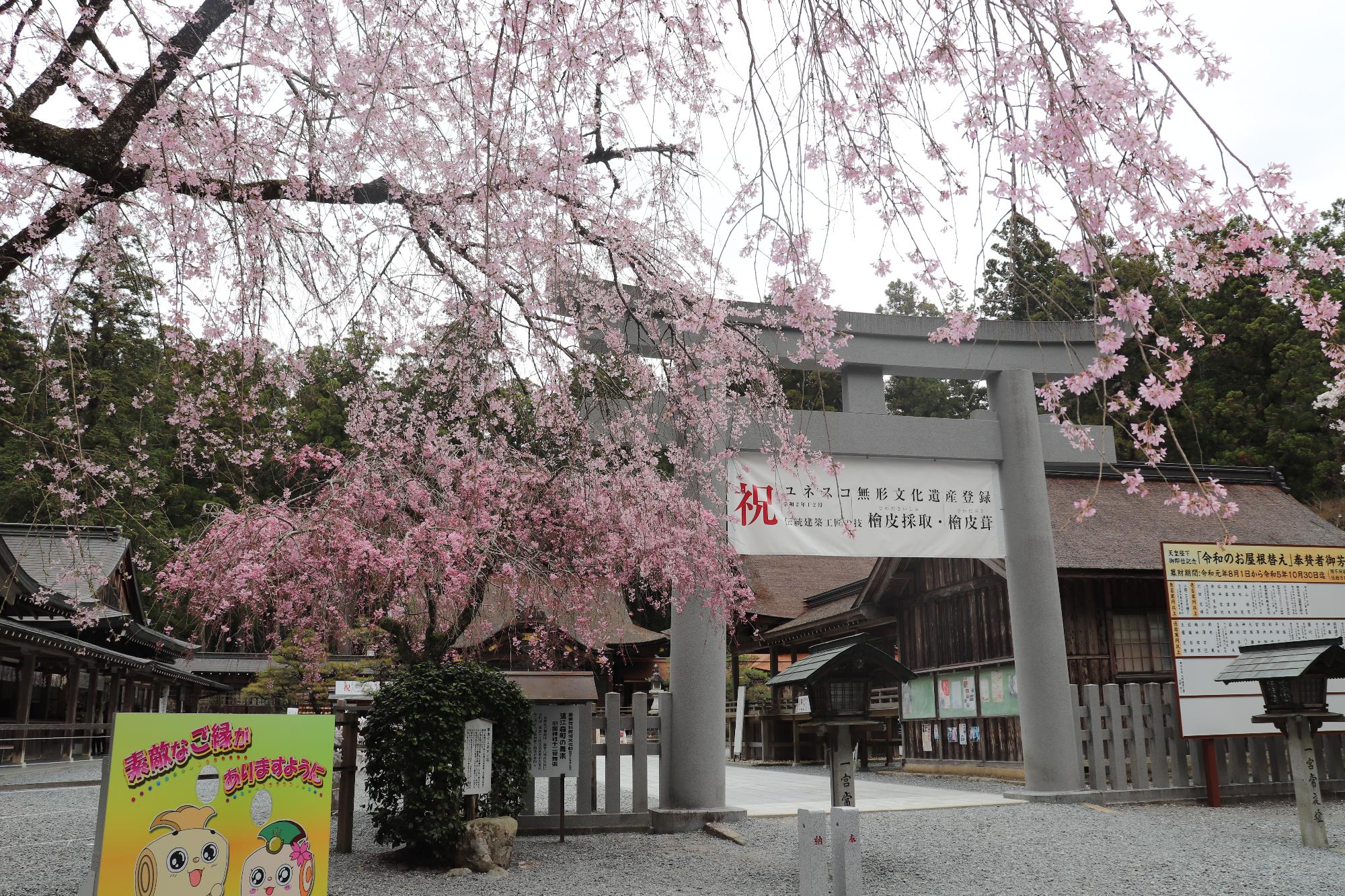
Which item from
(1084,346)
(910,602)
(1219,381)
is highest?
(1219,381)

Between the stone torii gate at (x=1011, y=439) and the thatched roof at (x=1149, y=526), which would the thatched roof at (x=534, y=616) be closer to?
the stone torii gate at (x=1011, y=439)

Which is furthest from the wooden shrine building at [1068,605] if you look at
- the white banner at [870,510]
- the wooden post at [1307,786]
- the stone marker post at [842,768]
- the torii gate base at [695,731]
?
the stone marker post at [842,768]

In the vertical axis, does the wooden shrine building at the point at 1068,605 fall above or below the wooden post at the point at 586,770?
above

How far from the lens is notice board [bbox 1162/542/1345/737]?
8727 millimetres

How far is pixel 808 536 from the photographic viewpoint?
884 cm

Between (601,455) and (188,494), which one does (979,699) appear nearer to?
(601,455)

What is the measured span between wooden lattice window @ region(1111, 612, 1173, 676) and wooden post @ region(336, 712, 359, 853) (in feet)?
33.0

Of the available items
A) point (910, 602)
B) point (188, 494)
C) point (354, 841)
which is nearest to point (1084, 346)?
point (910, 602)

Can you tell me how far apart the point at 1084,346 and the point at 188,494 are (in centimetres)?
2081

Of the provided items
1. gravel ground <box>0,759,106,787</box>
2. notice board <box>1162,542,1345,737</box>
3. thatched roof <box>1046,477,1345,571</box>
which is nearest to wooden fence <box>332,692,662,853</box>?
notice board <box>1162,542,1345,737</box>

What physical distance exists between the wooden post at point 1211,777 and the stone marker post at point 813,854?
6260mm

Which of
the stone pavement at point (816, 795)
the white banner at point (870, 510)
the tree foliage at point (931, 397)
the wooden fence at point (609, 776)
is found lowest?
the stone pavement at point (816, 795)

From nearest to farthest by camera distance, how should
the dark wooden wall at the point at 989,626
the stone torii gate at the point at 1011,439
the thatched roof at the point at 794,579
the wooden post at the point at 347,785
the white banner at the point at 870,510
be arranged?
the wooden post at the point at 347,785 < the white banner at the point at 870,510 < the stone torii gate at the point at 1011,439 < the dark wooden wall at the point at 989,626 < the thatched roof at the point at 794,579

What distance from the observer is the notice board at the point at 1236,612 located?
28.6ft
